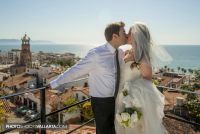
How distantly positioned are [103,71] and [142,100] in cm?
55

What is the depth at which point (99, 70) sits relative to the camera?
2.93 meters

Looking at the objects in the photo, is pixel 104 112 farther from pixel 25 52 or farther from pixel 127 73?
pixel 25 52

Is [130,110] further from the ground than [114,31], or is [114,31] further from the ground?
[114,31]

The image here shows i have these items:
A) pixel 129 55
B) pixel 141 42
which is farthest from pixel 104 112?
pixel 141 42

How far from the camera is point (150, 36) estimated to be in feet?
9.78

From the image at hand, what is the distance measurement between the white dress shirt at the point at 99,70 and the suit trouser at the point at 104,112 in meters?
0.07

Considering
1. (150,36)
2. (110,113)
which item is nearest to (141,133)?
(110,113)

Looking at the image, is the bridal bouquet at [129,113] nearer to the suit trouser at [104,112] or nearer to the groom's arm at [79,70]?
the suit trouser at [104,112]

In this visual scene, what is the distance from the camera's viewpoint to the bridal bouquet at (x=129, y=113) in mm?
2893

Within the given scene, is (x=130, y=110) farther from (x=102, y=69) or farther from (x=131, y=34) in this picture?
(x=131, y=34)

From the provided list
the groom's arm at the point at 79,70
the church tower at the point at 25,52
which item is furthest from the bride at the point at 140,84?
the church tower at the point at 25,52

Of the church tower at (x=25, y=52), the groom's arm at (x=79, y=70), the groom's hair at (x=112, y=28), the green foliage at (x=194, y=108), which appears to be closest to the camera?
the groom's hair at (x=112, y=28)

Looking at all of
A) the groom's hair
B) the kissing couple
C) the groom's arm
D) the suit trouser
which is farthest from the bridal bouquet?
the groom's hair

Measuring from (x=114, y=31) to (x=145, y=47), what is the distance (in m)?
0.38
